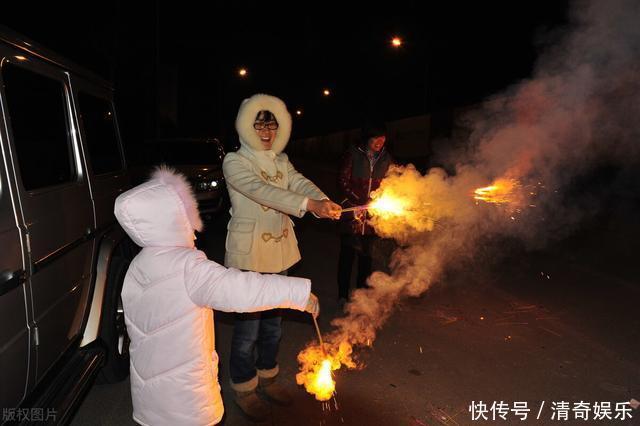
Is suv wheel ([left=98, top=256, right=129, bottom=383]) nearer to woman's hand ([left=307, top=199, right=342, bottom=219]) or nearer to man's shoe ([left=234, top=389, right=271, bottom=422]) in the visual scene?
man's shoe ([left=234, top=389, right=271, bottom=422])

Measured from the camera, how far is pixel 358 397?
3727 mm

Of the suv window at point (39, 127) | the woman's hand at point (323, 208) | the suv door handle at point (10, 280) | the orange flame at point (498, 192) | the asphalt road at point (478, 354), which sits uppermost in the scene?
the suv window at point (39, 127)

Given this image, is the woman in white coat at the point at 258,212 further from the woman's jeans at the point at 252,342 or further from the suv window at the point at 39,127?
the suv window at the point at 39,127

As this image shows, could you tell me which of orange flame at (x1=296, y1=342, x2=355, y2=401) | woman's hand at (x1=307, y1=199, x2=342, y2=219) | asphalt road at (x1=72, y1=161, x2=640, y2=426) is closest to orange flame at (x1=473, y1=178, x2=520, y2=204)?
asphalt road at (x1=72, y1=161, x2=640, y2=426)

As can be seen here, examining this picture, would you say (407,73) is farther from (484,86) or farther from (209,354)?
(209,354)

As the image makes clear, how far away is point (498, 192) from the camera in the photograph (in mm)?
7039

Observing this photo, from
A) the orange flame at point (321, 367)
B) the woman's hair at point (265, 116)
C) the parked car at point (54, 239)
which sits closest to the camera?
the parked car at point (54, 239)

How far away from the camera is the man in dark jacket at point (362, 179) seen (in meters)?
5.11

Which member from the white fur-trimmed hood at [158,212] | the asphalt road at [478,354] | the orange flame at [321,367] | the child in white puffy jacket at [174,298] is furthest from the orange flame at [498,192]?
the white fur-trimmed hood at [158,212]

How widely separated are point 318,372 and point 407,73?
3310 centimetres

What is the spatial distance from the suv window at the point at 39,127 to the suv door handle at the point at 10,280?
19.4 inches

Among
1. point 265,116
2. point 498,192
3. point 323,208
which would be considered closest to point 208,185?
point 498,192

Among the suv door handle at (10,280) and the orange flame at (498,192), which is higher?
the suv door handle at (10,280)

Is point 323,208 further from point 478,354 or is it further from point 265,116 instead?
point 478,354
